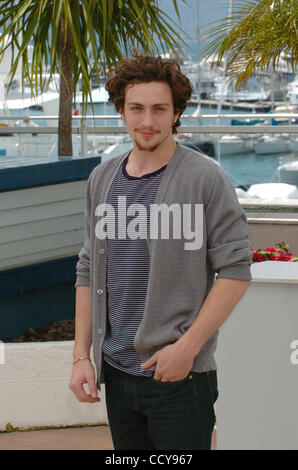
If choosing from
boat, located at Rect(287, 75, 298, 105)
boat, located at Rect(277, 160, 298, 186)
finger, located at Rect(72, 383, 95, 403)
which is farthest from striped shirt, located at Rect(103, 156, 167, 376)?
boat, located at Rect(287, 75, 298, 105)

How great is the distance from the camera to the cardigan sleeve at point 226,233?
191 centimetres

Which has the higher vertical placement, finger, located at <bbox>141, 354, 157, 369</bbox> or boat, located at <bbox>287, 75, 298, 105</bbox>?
finger, located at <bbox>141, 354, 157, 369</bbox>

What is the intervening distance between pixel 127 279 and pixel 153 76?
0.51m

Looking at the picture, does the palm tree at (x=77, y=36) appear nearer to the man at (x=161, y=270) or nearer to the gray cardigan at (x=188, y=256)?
the man at (x=161, y=270)

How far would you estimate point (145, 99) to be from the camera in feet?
6.44

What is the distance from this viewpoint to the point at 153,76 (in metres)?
1.96

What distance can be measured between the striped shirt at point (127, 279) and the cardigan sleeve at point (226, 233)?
153 mm

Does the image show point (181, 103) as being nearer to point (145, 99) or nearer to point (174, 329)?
point (145, 99)

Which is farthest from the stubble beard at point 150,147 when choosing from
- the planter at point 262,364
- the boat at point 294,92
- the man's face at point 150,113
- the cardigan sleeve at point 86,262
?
the boat at point 294,92

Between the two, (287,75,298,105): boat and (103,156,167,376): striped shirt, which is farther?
(287,75,298,105): boat

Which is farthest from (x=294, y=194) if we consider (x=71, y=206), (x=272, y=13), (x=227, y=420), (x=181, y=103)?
(x=181, y=103)

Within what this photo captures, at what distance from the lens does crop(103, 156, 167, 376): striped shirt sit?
1956mm

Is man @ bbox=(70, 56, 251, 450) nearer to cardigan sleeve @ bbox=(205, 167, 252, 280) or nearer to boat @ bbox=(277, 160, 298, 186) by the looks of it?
cardigan sleeve @ bbox=(205, 167, 252, 280)

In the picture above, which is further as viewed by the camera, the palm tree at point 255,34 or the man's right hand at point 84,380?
the palm tree at point 255,34
